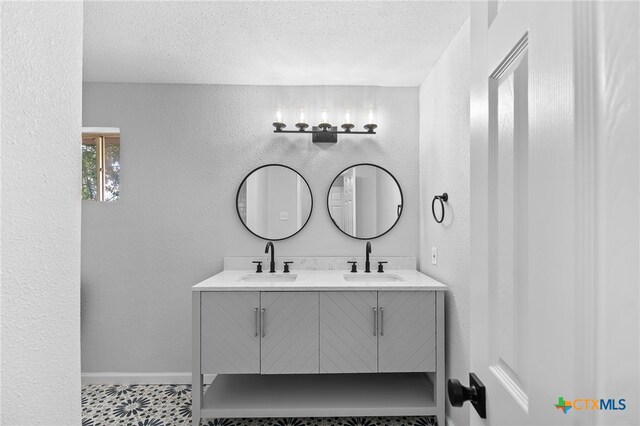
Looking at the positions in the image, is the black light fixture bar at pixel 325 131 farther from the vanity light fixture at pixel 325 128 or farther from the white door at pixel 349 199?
the white door at pixel 349 199

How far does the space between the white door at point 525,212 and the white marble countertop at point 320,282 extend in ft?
4.29

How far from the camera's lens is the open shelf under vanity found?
2037 millimetres

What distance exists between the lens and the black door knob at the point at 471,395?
0.68 m

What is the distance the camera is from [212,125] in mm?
2723

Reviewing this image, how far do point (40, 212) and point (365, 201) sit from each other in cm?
232

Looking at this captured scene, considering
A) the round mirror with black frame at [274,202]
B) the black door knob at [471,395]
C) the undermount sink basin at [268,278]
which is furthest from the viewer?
the round mirror with black frame at [274,202]

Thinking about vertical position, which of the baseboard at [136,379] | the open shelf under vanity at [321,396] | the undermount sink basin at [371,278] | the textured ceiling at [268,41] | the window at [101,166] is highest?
the textured ceiling at [268,41]

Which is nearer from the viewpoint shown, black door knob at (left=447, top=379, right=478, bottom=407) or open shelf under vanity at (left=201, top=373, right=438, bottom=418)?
black door knob at (left=447, top=379, right=478, bottom=407)

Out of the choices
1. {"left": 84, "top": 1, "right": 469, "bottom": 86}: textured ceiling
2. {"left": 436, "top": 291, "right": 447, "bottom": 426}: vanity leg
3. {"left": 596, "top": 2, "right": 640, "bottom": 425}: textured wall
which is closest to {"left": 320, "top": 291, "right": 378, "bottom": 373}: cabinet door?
{"left": 436, "top": 291, "right": 447, "bottom": 426}: vanity leg

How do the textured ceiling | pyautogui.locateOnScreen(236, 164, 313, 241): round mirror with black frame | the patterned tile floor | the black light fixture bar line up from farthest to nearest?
pyautogui.locateOnScreen(236, 164, 313, 241): round mirror with black frame, the black light fixture bar, the patterned tile floor, the textured ceiling

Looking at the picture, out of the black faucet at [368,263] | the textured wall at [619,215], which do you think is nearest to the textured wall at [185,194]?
the black faucet at [368,263]

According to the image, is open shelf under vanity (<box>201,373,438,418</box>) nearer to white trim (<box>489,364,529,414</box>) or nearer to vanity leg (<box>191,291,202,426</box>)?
vanity leg (<box>191,291,202,426</box>)

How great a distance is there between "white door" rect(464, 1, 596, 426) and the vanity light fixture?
1.88 m

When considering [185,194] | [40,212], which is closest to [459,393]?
[40,212]
